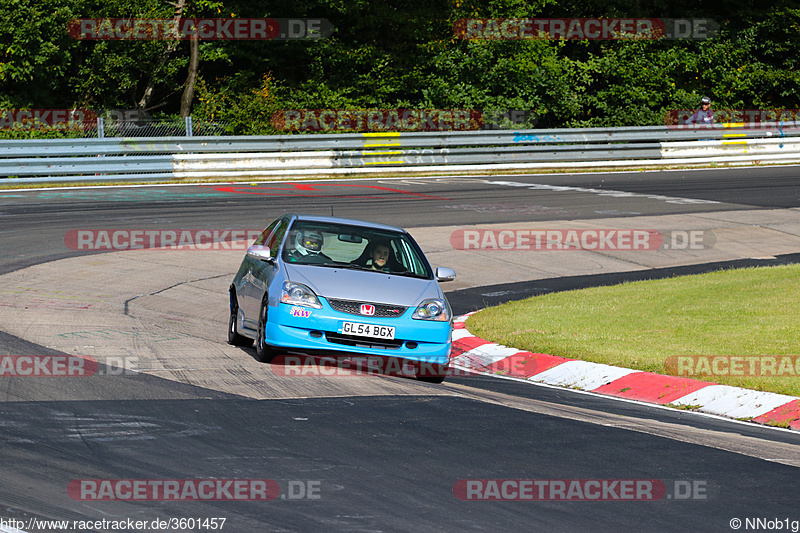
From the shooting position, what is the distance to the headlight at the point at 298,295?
948cm

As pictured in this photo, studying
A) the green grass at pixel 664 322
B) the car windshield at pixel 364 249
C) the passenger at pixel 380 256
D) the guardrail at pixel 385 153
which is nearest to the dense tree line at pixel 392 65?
the guardrail at pixel 385 153

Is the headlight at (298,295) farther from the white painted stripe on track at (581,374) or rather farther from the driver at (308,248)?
the white painted stripe on track at (581,374)

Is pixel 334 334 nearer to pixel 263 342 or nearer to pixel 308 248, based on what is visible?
pixel 263 342

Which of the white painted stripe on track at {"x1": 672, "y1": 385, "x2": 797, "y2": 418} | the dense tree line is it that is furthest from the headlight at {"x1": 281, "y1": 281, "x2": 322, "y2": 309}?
the dense tree line

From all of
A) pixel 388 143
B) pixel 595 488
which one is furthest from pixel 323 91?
pixel 595 488

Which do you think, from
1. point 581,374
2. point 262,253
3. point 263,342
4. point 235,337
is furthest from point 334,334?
point 581,374

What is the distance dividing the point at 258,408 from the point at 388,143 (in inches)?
830

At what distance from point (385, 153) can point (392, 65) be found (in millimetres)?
7084

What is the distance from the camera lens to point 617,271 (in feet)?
56.6

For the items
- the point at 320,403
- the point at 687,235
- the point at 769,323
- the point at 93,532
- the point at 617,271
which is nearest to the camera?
the point at 93,532

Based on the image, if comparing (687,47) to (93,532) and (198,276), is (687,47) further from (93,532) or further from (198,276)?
(93,532)

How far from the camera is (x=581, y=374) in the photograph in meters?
10.3

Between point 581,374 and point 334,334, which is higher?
Answer: point 334,334

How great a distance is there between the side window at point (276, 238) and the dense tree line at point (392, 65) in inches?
786
